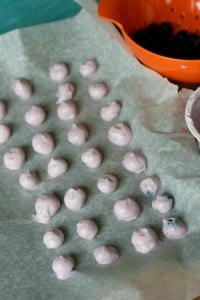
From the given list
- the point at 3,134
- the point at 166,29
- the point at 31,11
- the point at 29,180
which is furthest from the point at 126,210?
the point at 31,11

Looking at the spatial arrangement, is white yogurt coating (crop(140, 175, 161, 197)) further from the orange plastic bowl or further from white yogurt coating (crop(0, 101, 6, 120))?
white yogurt coating (crop(0, 101, 6, 120))

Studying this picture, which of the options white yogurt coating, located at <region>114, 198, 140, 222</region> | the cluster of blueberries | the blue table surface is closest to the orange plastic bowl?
the cluster of blueberries

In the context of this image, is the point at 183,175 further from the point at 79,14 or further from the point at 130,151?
the point at 79,14

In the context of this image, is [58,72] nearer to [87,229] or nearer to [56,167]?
[56,167]

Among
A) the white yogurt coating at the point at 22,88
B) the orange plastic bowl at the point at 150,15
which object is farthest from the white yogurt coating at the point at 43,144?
the orange plastic bowl at the point at 150,15

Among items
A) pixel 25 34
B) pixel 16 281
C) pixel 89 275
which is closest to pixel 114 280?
pixel 89 275

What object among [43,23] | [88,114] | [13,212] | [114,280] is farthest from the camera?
[43,23]
